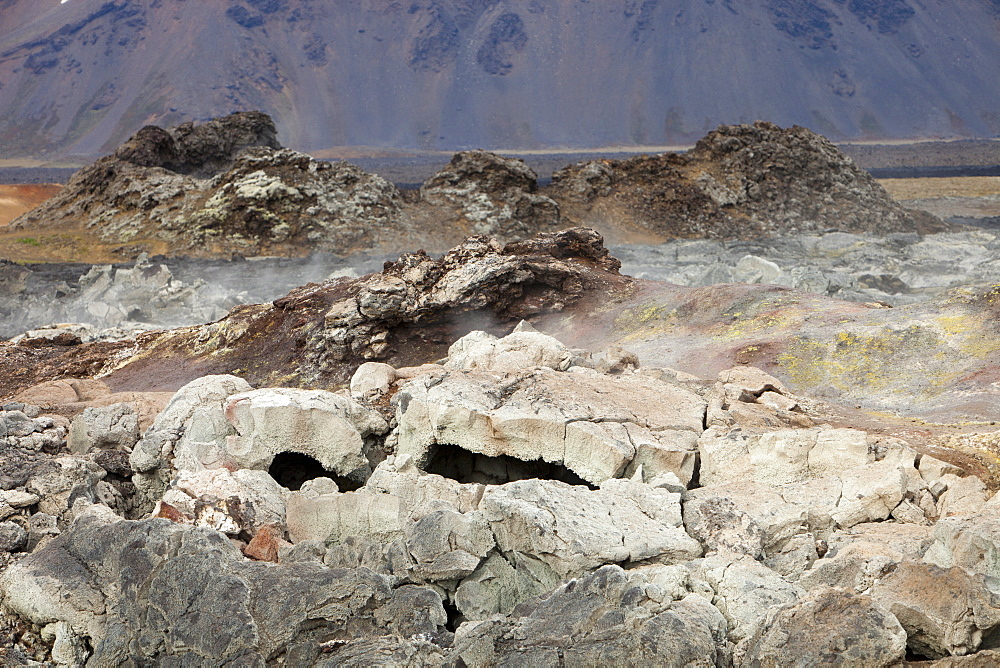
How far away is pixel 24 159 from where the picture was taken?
10131 cm

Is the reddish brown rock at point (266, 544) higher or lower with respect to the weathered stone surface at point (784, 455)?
higher

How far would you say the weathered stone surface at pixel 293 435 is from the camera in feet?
28.7

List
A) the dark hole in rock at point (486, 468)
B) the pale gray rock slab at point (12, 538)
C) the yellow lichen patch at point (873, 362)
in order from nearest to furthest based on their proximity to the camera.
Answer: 1. the pale gray rock slab at point (12, 538)
2. the dark hole in rock at point (486, 468)
3. the yellow lichen patch at point (873, 362)

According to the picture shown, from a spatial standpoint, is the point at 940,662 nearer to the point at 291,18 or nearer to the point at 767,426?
the point at 767,426

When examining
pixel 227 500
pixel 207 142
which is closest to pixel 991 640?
pixel 227 500

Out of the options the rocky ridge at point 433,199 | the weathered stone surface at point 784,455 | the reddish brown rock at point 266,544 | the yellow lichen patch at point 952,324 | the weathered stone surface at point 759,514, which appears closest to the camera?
the weathered stone surface at point 759,514

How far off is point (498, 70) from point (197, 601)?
121 m

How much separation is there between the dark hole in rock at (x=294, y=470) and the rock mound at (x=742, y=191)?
24.8 meters

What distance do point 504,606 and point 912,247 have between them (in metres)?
27.4

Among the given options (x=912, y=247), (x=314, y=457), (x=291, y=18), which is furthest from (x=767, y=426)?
(x=291, y=18)

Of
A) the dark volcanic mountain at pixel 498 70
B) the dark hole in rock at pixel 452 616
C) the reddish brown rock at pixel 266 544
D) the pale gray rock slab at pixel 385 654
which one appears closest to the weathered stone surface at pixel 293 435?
the reddish brown rock at pixel 266 544

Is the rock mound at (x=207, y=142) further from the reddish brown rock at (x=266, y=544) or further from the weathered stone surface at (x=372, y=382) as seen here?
the reddish brown rock at (x=266, y=544)

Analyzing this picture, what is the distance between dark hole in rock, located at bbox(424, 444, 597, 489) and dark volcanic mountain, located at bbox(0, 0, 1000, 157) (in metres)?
103

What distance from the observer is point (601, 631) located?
19.1 ft
